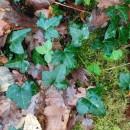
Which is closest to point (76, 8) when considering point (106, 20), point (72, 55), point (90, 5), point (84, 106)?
point (90, 5)

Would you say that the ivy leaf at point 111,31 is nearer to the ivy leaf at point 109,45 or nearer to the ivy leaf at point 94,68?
the ivy leaf at point 109,45

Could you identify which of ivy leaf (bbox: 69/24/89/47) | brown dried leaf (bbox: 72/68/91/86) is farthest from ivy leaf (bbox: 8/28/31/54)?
brown dried leaf (bbox: 72/68/91/86)

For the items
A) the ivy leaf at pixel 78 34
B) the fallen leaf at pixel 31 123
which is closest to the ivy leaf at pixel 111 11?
the ivy leaf at pixel 78 34

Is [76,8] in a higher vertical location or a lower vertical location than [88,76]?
higher

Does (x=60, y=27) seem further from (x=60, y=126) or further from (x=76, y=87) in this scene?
(x=60, y=126)

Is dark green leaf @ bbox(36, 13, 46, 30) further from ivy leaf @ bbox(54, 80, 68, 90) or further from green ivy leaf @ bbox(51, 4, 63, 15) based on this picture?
ivy leaf @ bbox(54, 80, 68, 90)

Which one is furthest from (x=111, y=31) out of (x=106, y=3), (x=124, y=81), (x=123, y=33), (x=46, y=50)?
(x=46, y=50)
